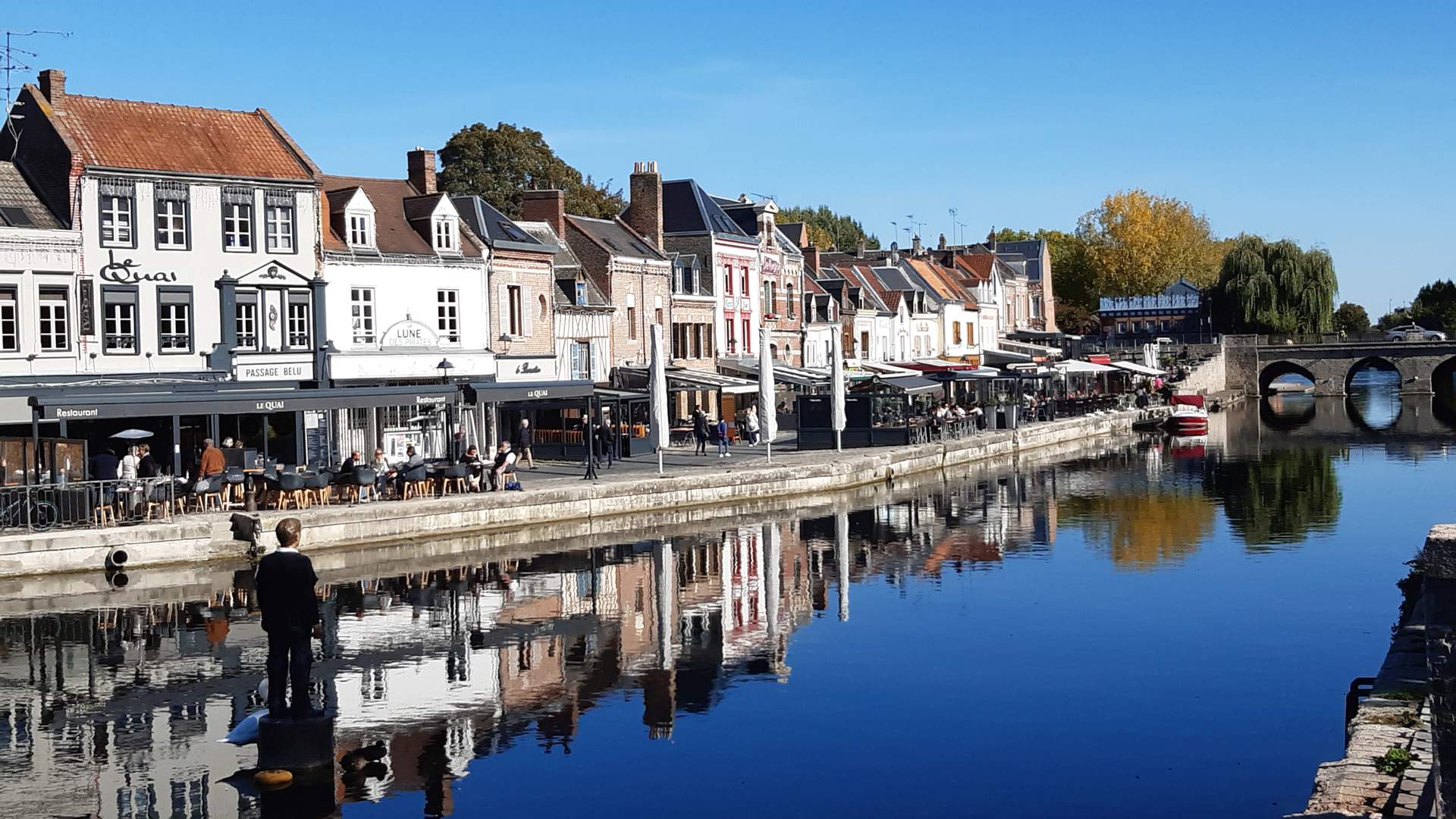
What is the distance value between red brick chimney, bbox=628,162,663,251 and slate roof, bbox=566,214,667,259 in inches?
28.2

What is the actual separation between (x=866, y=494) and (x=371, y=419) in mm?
13503

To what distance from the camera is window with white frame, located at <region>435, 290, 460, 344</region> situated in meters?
42.2

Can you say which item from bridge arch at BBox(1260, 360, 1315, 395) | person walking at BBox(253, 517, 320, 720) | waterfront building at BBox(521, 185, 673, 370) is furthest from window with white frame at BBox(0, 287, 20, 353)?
bridge arch at BBox(1260, 360, 1315, 395)

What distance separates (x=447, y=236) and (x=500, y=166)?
87.3 ft

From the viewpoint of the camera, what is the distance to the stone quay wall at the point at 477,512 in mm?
25625

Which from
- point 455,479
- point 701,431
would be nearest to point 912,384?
point 701,431

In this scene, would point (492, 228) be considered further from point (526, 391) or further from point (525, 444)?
point (526, 391)

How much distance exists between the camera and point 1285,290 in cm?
9756

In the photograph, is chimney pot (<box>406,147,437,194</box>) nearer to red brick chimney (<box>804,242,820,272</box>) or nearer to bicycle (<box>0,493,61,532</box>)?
bicycle (<box>0,493,61,532</box>)

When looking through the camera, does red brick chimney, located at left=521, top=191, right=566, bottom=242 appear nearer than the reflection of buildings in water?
No

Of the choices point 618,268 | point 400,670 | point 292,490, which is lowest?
point 400,670

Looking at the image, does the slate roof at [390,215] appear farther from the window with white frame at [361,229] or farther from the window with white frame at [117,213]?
the window with white frame at [117,213]

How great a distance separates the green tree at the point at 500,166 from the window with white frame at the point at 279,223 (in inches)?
1133

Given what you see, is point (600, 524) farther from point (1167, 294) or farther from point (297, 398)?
point (1167, 294)
